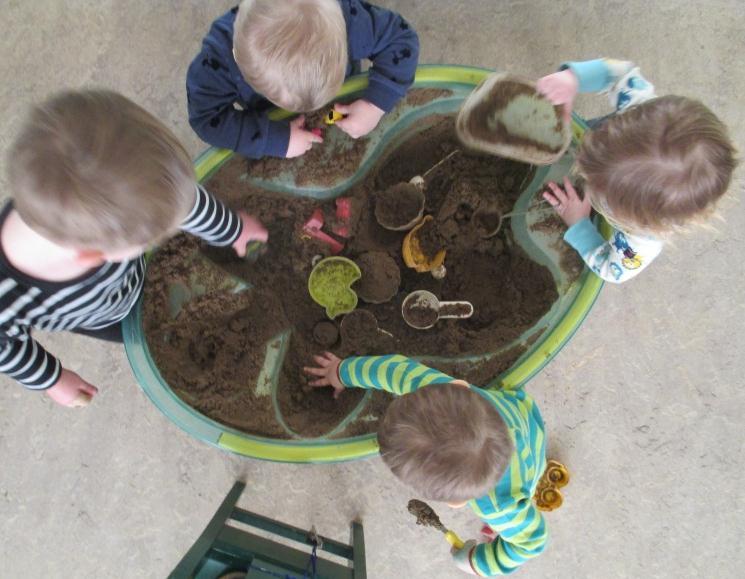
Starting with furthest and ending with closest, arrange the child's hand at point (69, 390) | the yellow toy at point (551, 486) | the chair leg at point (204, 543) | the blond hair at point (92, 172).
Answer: the yellow toy at point (551, 486), the child's hand at point (69, 390), the chair leg at point (204, 543), the blond hair at point (92, 172)

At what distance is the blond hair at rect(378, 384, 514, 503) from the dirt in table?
28 centimetres

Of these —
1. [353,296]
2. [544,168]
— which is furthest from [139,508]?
[544,168]

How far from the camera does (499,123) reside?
90 centimetres

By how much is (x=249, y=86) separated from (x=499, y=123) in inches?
16.4

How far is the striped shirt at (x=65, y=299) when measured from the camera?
0.66 meters

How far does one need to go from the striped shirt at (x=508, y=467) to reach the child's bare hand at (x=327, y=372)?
0.08 feet

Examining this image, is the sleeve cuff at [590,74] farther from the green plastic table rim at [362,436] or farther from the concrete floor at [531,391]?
the concrete floor at [531,391]

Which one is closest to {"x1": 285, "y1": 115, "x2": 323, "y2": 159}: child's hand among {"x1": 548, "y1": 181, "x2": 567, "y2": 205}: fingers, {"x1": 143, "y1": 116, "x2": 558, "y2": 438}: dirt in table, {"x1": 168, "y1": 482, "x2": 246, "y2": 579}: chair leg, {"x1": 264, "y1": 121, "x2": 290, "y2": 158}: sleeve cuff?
{"x1": 264, "y1": 121, "x2": 290, "y2": 158}: sleeve cuff

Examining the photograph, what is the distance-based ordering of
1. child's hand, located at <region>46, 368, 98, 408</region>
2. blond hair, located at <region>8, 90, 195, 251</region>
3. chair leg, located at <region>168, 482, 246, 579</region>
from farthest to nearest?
child's hand, located at <region>46, 368, 98, 408</region> → chair leg, located at <region>168, 482, 246, 579</region> → blond hair, located at <region>8, 90, 195, 251</region>

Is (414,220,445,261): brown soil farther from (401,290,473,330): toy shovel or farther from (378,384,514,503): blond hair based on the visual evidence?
(378,384,514,503): blond hair

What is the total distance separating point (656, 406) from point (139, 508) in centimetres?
113

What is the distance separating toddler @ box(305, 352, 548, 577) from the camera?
0.66 metres

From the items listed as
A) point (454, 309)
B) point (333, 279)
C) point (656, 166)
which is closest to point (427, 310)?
point (454, 309)

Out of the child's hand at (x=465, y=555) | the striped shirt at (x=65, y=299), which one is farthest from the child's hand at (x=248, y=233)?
the child's hand at (x=465, y=555)
